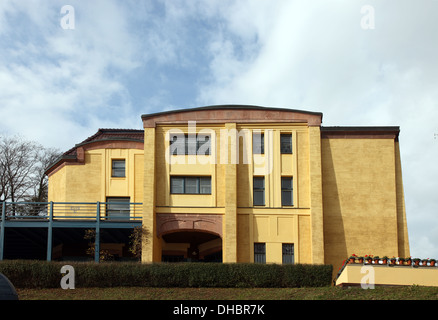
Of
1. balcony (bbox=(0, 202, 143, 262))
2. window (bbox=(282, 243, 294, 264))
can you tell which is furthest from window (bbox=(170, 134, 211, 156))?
window (bbox=(282, 243, 294, 264))

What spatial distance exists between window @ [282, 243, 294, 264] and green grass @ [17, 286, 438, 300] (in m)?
4.72

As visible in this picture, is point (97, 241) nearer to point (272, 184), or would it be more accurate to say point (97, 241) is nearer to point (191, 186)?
point (191, 186)

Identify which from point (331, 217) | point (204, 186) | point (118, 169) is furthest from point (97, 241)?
point (331, 217)

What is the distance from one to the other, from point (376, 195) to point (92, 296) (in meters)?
16.2

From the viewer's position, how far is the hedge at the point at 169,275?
26.7m

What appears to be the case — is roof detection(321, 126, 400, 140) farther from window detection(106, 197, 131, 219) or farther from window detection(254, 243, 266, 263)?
window detection(106, 197, 131, 219)

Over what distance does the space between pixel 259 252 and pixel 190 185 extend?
5.32 m

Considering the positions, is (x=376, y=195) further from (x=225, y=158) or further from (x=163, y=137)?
(x=163, y=137)

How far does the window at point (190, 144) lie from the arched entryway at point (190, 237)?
3.56 meters

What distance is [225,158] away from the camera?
32.2 metres

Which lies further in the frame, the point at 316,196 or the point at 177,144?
the point at 177,144

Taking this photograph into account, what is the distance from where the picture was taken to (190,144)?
32.9m

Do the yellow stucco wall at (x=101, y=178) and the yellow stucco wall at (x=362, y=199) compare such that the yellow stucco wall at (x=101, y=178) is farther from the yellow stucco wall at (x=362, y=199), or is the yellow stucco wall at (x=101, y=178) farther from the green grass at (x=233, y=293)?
the yellow stucco wall at (x=362, y=199)

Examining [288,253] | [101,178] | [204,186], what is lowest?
[288,253]
